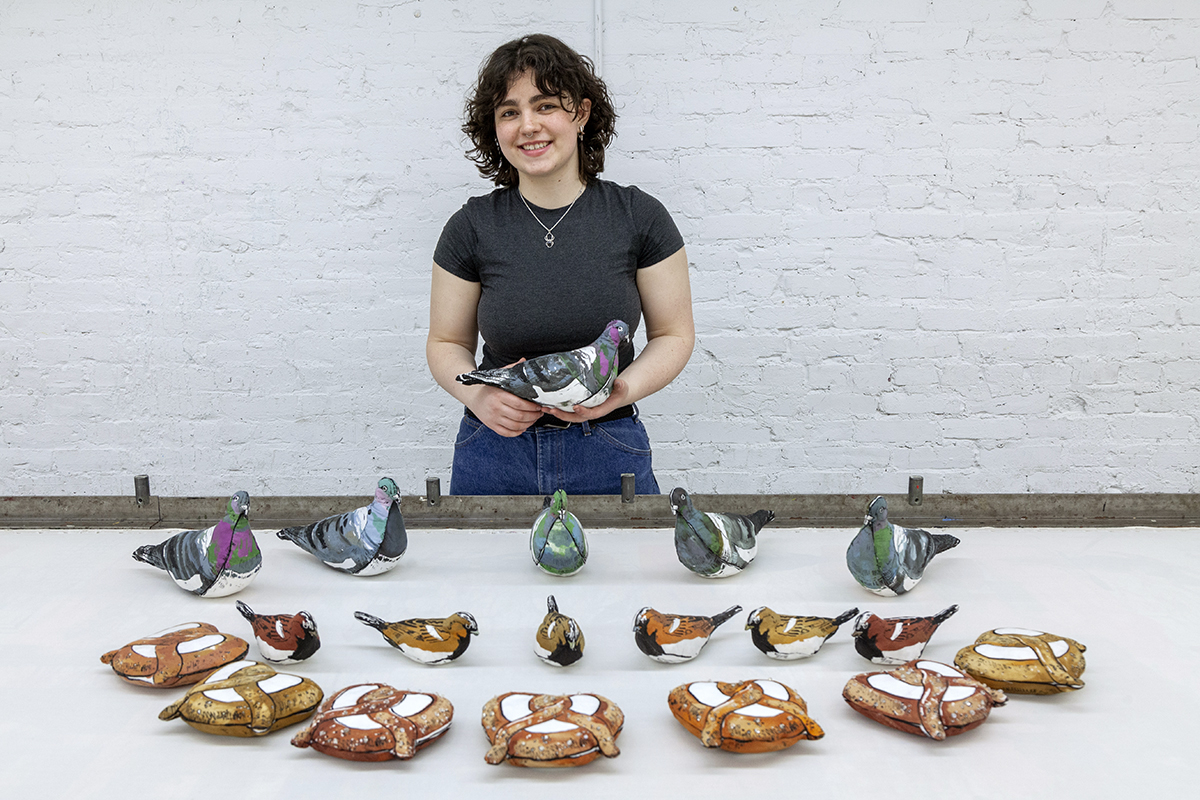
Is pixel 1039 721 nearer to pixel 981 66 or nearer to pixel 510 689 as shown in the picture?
pixel 510 689

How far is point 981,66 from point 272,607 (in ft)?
7.28

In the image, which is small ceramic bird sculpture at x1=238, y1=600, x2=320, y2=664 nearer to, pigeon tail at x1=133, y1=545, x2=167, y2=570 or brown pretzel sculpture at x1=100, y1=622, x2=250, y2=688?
brown pretzel sculpture at x1=100, y1=622, x2=250, y2=688

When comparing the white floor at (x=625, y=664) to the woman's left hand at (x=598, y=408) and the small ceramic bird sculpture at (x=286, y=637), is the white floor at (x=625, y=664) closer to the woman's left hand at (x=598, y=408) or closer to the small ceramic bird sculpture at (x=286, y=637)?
the small ceramic bird sculpture at (x=286, y=637)

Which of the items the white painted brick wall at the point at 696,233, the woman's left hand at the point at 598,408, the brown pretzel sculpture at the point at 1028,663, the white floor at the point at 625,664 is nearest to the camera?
the white floor at the point at 625,664

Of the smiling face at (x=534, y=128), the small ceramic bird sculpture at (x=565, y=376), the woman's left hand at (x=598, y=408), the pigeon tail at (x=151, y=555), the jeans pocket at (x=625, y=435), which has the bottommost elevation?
the pigeon tail at (x=151, y=555)

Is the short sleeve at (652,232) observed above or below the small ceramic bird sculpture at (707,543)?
above

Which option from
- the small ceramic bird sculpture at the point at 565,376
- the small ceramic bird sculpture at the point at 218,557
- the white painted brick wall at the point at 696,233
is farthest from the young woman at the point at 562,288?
the white painted brick wall at the point at 696,233

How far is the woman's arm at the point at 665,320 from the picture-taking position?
1510mm

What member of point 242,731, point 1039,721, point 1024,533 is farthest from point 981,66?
point 242,731

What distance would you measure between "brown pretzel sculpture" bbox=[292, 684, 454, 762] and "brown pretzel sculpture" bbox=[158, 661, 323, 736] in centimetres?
2

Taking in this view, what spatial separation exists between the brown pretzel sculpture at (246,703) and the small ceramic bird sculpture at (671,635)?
315mm

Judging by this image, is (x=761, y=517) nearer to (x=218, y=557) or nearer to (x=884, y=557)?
(x=884, y=557)

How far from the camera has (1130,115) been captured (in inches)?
93.9

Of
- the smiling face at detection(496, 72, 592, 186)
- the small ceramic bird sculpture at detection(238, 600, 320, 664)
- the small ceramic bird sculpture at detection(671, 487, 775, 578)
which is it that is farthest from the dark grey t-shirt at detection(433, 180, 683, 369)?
the small ceramic bird sculpture at detection(238, 600, 320, 664)
